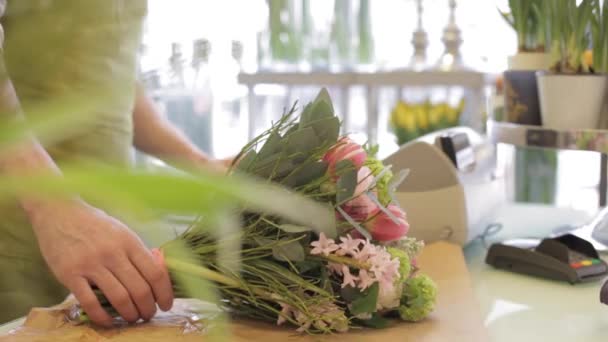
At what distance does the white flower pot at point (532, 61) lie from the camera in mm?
1543

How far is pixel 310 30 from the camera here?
4.45 m

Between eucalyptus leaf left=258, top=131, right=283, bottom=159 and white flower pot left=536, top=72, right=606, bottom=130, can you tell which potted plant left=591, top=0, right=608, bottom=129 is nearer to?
white flower pot left=536, top=72, right=606, bottom=130

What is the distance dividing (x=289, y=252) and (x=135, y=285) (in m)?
0.17

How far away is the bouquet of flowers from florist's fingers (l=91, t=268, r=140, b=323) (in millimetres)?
22

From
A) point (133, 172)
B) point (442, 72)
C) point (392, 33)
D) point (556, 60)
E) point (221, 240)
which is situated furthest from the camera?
point (392, 33)

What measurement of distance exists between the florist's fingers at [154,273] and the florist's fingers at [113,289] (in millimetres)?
26

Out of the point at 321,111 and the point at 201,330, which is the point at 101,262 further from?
the point at 321,111

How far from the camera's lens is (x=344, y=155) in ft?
2.71

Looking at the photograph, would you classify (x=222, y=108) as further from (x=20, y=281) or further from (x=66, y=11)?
(x=66, y=11)

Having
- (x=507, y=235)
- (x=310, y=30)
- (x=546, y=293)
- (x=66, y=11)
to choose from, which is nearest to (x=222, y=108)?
(x=310, y=30)

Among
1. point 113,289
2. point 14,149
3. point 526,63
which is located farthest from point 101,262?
point 526,63

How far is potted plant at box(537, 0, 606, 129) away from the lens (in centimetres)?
138

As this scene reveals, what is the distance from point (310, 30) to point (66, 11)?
14.0 feet

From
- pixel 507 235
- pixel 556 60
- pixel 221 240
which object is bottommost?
pixel 507 235
